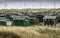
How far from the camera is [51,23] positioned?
1163 inches

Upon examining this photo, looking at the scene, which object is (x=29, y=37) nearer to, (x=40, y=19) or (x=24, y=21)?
(x=24, y=21)

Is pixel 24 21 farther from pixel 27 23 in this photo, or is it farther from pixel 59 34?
pixel 59 34

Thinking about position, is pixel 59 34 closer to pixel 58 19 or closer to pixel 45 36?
pixel 45 36

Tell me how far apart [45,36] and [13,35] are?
3073 mm

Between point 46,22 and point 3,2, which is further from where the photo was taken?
point 3,2

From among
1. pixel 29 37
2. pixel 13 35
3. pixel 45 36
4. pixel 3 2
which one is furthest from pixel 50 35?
pixel 3 2

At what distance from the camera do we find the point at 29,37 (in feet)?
49.6

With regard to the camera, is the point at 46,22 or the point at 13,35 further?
the point at 46,22

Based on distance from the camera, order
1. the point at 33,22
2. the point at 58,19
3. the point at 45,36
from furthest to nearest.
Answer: the point at 58,19 → the point at 33,22 → the point at 45,36

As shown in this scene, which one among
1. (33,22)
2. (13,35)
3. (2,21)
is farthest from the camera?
(33,22)

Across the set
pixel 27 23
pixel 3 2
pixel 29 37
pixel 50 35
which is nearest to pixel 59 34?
pixel 50 35

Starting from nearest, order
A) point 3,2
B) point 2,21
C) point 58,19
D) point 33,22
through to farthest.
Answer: point 2,21, point 33,22, point 58,19, point 3,2

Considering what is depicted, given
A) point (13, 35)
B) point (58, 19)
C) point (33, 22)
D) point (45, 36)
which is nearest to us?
point (13, 35)

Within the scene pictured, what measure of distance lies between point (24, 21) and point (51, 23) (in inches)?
179
